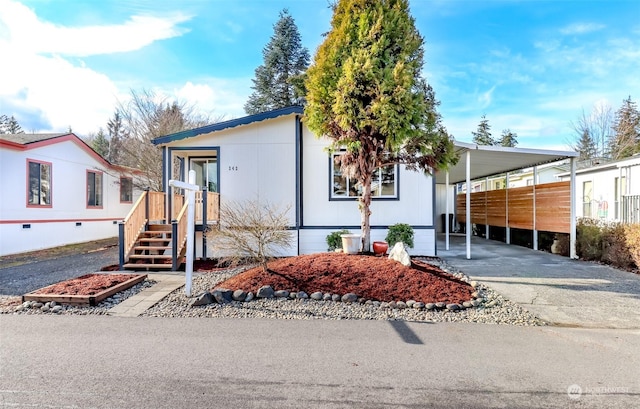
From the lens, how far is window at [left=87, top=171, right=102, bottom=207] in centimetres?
1491

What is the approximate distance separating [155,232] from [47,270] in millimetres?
2614

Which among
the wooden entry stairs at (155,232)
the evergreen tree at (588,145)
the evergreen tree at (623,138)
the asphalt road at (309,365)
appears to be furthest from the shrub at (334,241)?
the evergreen tree at (623,138)

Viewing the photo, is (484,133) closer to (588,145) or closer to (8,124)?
(588,145)

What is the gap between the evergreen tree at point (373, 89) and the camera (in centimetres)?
661

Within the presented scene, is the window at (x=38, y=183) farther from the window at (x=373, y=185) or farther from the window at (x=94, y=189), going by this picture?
the window at (x=373, y=185)

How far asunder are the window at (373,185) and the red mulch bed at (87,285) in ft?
18.5

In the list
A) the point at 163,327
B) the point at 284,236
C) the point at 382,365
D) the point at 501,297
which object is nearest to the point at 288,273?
the point at 284,236

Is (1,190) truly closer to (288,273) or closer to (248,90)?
(288,273)

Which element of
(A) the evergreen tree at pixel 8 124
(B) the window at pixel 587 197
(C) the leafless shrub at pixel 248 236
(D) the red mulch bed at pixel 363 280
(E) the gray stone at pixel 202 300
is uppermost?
(A) the evergreen tree at pixel 8 124

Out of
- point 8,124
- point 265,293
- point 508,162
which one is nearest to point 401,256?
point 265,293

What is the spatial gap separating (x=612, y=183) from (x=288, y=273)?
14.8m

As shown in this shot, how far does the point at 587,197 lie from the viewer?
15.6m

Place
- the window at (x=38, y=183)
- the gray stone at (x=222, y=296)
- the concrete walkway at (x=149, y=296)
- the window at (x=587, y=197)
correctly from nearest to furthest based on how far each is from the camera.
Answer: the concrete walkway at (x=149, y=296), the gray stone at (x=222, y=296), the window at (x=38, y=183), the window at (x=587, y=197)

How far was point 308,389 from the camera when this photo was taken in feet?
9.52
